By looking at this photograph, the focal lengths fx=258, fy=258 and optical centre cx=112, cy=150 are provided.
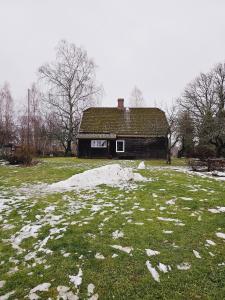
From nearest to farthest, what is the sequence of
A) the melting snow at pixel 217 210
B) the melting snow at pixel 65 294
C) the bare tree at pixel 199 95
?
the melting snow at pixel 65 294
the melting snow at pixel 217 210
the bare tree at pixel 199 95

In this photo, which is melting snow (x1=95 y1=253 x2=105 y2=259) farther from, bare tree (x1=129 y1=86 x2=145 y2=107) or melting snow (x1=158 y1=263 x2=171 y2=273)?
bare tree (x1=129 y1=86 x2=145 y2=107)

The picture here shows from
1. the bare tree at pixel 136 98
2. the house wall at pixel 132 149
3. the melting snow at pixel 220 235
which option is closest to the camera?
the melting snow at pixel 220 235

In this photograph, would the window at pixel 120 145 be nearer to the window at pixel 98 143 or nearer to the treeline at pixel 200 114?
the window at pixel 98 143

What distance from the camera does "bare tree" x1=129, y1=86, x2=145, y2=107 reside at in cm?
4591

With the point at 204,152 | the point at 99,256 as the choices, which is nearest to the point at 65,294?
the point at 99,256

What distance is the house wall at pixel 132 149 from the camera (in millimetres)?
27891

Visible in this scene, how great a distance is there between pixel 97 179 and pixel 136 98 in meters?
37.1

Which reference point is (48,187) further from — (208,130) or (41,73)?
(41,73)

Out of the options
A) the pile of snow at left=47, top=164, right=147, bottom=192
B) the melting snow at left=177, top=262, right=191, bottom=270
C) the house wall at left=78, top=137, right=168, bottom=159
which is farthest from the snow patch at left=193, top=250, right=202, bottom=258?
the house wall at left=78, top=137, right=168, bottom=159

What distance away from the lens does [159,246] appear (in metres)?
4.73

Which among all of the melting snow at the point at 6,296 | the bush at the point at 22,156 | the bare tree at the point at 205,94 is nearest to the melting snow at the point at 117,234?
the melting snow at the point at 6,296

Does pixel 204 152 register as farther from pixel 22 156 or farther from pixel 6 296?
pixel 6 296

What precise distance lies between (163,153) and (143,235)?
23.4 meters

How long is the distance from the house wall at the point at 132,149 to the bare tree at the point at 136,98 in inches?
753
